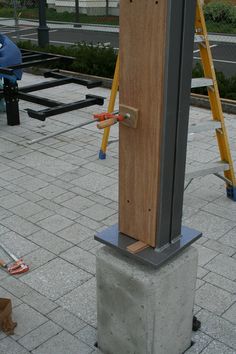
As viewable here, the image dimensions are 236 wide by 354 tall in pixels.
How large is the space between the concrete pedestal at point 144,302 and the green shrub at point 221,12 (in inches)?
841

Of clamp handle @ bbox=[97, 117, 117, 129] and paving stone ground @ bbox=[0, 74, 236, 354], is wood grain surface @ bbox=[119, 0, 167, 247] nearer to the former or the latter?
clamp handle @ bbox=[97, 117, 117, 129]

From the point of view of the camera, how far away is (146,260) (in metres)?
2.60

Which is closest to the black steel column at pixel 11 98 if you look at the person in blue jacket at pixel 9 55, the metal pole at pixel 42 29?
the person in blue jacket at pixel 9 55

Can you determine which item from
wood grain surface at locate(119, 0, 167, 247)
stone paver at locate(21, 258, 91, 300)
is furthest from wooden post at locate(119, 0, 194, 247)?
stone paver at locate(21, 258, 91, 300)

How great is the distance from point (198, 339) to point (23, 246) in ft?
5.81

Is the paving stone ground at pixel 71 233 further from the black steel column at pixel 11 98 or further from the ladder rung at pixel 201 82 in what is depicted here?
the ladder rung at pixel 201 82

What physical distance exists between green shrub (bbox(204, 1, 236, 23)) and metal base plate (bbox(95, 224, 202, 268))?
21243 mm

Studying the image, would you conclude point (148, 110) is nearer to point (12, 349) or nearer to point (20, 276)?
point (12, 349)

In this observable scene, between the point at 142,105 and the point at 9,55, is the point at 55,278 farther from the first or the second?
the point at 9,55

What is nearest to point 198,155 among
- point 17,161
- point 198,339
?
point 17,161

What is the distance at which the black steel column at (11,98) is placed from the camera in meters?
7.11

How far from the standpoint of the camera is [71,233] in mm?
4484

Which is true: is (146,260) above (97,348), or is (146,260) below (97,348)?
above

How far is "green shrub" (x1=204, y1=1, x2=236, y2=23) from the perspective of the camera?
22375mm
